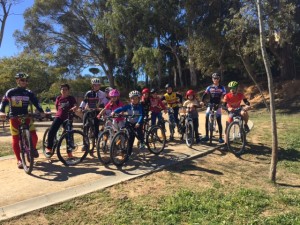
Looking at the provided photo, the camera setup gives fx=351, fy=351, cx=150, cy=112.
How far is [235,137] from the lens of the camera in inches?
350

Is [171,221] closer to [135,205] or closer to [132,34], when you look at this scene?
[135,205]

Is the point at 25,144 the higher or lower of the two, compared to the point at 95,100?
lower

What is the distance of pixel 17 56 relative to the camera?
2442cm

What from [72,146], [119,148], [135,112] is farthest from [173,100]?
[72,146]

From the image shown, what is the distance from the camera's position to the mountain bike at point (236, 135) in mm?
8672

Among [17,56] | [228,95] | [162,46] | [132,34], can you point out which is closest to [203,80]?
[162,46]

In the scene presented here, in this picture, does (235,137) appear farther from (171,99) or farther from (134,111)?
(134,111)

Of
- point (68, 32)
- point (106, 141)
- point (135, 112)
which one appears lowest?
point (106, 141)

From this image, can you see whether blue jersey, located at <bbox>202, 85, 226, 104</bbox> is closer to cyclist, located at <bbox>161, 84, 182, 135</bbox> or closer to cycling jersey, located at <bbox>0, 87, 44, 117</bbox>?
cyclist, located at <bbox>161, 84, 182, 135</bbox>

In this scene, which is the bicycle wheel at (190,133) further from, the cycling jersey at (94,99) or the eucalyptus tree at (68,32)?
the eucalyptus tree at (68,32)

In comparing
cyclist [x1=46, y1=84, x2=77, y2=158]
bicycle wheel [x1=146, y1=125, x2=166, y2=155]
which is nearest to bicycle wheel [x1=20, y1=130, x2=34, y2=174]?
cyclist [x1=46, y1=84, x2=77, y2=158]

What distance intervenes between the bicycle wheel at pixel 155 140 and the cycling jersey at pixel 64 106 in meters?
1.88

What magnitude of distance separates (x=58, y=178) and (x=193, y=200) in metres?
2.51

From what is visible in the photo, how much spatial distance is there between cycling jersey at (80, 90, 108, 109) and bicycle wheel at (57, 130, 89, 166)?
122 centimetres
